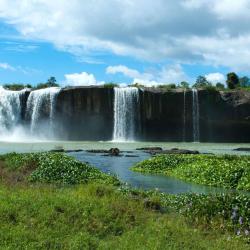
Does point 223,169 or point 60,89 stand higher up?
point 60,89

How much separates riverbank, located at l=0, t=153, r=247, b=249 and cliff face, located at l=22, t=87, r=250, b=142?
42.6m

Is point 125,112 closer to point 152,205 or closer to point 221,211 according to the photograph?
point 152,205

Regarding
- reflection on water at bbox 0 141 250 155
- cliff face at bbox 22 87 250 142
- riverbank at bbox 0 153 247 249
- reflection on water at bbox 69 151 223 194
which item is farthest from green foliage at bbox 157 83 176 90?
riverbank at bbox 0 153 247 249

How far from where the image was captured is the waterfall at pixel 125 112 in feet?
180

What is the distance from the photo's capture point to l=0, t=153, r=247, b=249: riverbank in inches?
349

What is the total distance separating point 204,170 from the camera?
20828 mm

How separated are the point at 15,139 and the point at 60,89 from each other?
258 inches

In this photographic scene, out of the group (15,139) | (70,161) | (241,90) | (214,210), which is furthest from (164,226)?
(241,90)

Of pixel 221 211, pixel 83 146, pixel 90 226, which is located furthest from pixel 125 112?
pixel 90 226

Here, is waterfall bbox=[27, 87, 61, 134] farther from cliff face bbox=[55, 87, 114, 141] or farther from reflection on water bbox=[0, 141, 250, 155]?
reflection on water bbox=[0, 141, 250, 155]

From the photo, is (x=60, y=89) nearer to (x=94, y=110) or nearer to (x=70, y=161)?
(x=94, y=110)

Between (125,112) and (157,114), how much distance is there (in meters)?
3.25

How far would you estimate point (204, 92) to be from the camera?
55656mm

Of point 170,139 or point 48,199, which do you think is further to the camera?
point 170,139
